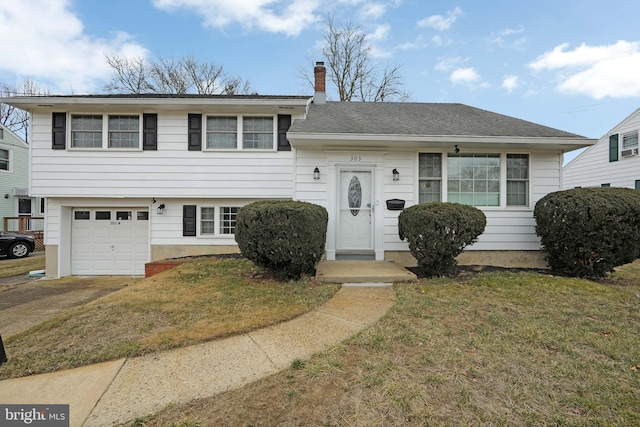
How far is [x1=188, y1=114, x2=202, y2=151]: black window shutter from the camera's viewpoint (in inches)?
339

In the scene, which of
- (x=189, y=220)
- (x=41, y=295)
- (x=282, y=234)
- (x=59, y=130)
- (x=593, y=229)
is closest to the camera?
(x=282, y=234)

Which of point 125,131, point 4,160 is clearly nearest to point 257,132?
point 125,131

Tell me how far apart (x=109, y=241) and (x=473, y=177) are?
1040cm

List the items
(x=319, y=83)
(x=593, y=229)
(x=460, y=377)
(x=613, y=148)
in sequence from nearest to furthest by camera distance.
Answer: (x=460, y=377) < (x=593, y=229) < (x=319, y=83) < (x=613, y=148)

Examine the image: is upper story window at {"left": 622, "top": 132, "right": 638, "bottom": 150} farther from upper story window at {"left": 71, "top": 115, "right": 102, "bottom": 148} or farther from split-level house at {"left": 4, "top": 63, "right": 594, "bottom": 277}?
upper story window at {"left": 71, "top": 115, "right": 102, "bottom": 148}

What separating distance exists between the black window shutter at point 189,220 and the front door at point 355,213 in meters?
4.43

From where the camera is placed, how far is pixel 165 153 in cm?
862

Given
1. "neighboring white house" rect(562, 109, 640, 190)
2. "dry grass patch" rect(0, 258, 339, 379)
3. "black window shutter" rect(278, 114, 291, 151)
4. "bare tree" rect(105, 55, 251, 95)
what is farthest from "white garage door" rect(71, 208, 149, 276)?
"neighboring white house" rect(562, 109, 640, 190)

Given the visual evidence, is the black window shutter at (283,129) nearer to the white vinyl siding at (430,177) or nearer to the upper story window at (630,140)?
the white vinyl siding at (430,177)

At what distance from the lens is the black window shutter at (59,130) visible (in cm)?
850

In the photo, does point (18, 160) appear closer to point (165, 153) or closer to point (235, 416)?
point (165, 153)

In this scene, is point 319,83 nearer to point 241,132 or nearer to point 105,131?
point 241,132

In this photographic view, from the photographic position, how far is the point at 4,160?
16484 mm

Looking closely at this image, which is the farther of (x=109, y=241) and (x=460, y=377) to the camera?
(x=109, y=241)
